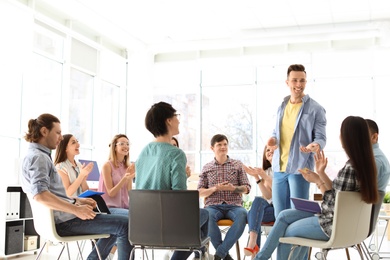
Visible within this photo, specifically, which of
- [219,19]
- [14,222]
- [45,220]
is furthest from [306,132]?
[219,19]

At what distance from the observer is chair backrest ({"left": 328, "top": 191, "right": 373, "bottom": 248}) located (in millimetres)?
2938

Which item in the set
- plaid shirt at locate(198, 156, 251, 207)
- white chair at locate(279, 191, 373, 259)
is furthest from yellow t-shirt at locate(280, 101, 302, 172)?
white chair at locate(279, 191, 373, 259)

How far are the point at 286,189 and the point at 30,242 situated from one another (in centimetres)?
376

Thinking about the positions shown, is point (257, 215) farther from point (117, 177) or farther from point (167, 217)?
point (167, 217)

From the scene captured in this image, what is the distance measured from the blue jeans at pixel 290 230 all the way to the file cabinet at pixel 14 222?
3643 millimetres

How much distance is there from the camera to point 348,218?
9.76ft

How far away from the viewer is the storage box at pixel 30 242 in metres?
6.37

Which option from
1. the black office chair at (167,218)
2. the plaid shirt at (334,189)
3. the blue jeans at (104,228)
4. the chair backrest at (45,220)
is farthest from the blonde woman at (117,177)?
the plaid shirt at (334,189)

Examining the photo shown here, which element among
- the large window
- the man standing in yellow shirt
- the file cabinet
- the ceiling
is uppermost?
the ceiling

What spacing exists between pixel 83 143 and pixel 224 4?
3599mm

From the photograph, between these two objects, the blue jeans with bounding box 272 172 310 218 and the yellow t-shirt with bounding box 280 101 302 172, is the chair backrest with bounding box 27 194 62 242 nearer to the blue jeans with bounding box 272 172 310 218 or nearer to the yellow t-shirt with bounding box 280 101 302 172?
the blue jeans with bounding box 272 172 310 218

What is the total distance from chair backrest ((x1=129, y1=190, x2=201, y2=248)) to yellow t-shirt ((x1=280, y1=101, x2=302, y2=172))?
1280 mm

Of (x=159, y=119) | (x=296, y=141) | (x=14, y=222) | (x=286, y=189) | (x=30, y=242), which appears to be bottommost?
(x=30, y=242)

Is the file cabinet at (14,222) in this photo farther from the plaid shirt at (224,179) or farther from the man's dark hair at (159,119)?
the man's dark hair at (159,119)
